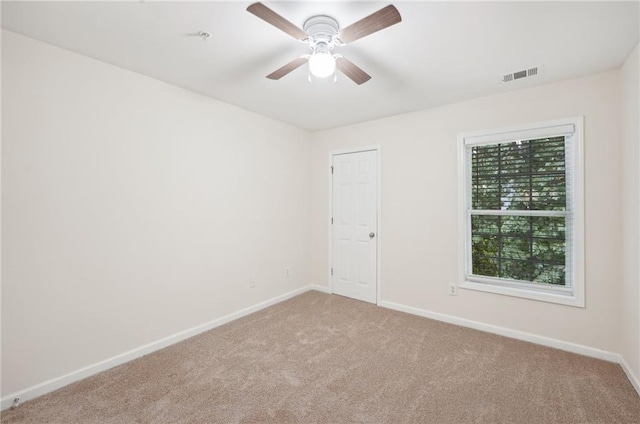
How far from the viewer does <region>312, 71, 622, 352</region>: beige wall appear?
251cm

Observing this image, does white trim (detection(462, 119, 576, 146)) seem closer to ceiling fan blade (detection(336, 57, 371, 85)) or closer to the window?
the window

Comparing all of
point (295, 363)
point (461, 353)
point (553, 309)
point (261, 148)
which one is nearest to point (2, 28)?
point (261, 148)

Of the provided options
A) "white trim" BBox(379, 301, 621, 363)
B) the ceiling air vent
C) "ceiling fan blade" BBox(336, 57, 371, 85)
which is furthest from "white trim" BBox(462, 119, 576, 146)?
"white trim" BBox(379, 301, 621, 363)

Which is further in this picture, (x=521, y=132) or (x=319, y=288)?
(x=319, y=288)

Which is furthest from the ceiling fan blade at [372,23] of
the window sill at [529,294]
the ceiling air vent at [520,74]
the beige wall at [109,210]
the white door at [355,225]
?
the window sill at [529,294]

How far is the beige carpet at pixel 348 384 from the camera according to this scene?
6.11 feet

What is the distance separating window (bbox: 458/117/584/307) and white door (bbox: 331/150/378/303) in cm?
114

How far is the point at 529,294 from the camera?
2850 mm

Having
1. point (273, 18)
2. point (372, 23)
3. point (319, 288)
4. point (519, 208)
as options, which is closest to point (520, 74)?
point (519, 208)

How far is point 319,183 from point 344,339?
238cm

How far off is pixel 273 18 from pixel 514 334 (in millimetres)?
3436

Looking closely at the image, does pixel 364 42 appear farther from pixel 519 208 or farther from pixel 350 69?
pixel 519 208

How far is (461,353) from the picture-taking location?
2627 mm

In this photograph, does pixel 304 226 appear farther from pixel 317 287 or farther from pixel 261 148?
pixel 261 148
